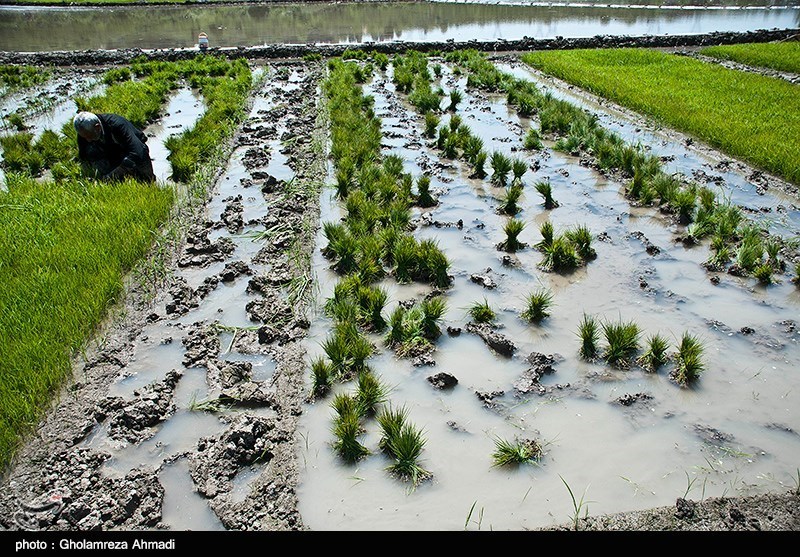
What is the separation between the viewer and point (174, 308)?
4477 mm

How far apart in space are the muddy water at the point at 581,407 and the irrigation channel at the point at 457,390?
0.04 feet

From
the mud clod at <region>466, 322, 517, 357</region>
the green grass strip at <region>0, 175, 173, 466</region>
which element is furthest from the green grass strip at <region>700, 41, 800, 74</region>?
the green grass strip at <region>0, 175, 173, 466</region>

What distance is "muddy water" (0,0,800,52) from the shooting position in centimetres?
1966

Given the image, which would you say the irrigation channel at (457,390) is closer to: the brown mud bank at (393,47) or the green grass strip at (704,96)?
the green grass strip at (704,96)

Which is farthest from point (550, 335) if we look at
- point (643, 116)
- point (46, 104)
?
point (46, 104)

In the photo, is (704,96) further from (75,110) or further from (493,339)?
(75,110)

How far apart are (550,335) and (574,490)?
142cm

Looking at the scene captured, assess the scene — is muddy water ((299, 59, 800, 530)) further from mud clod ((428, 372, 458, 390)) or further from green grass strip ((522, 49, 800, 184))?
green grass strip ((522, 49, 800, 184))

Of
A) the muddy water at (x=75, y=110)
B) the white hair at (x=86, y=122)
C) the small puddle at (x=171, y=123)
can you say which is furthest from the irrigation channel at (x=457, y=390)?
the muddy water at (x=75, y=110)

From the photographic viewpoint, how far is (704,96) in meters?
9.88

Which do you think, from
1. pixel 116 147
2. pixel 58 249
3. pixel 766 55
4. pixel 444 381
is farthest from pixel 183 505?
pixel 766 55

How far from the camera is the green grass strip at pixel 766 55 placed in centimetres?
1252

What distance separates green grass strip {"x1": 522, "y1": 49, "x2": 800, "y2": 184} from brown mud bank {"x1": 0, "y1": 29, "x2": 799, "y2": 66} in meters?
2.49
